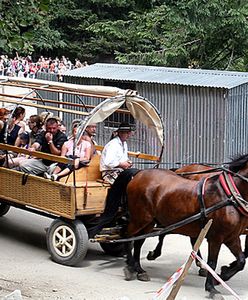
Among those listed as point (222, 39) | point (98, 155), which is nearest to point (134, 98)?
point (98, 155)

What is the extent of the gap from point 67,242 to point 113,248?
0.96m

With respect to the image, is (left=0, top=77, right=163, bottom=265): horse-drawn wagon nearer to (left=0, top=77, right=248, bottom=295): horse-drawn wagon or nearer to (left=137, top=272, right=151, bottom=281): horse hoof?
(left=0, top=77, right=248, bottom=295): horse-drawn wagon

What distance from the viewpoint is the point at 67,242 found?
9.97 metres

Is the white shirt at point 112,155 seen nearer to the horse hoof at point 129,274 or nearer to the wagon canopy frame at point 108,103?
the wagon canopy frame at point 108,103

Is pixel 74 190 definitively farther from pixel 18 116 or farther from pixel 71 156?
pixel 18 116

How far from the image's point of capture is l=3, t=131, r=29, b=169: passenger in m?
11.3

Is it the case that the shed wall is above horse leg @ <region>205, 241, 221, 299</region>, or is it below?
above

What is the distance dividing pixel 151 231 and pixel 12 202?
2586mm

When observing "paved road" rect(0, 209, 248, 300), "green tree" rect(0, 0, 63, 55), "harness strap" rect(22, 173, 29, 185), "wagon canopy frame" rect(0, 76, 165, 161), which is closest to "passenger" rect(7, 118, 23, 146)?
"wagon canopy frame" rect(0, 76, 165, 161)

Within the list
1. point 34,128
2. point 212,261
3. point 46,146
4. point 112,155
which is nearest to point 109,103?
point 112,155

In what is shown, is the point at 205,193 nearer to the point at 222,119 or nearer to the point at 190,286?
the point at 190,286

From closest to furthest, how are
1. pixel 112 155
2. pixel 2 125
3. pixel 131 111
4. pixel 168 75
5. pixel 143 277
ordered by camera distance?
pixel 143 277 → pixel 112 155 → pixel 131 111 → pixel 2 125 → pixel 168 75

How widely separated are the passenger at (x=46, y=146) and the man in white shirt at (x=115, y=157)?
0.94m

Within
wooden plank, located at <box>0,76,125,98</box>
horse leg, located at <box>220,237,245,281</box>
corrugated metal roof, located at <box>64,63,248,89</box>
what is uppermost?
corrugated metal roof, located at <box>64,63,248,89</box>
